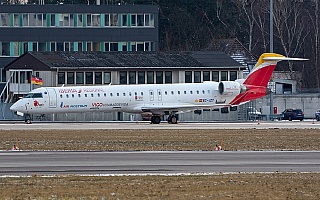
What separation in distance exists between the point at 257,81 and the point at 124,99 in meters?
9.89

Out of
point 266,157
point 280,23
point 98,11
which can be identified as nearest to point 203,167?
point 266,157

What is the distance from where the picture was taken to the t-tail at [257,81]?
202 feet

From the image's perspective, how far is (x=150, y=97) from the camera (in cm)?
6016

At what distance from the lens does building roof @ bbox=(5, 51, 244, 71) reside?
238 ft

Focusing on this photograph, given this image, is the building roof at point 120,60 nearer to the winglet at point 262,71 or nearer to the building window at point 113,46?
the building window at point 113,46

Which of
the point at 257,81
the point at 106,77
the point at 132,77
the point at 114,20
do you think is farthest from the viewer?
the point at 114,20

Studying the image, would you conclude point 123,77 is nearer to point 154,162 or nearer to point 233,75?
point 233,75

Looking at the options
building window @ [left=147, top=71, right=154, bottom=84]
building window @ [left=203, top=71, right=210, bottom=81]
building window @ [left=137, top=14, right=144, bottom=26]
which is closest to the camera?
building window @ [left=147, top=71, right=154, bottom=84]

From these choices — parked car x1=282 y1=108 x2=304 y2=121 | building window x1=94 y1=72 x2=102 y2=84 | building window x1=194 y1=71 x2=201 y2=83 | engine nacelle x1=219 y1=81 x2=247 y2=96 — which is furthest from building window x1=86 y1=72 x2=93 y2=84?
parked car x1=282 y1=108 x2=304 y2=121

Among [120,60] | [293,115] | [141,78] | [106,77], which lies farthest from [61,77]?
[293,115]

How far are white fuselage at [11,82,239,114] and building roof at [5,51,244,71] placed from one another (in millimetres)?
12536

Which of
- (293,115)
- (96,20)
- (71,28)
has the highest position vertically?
(96,20)

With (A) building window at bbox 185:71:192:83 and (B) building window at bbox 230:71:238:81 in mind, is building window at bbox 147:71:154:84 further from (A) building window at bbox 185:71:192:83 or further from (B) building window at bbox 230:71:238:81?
(B) building window at bbox 230:71:238:81


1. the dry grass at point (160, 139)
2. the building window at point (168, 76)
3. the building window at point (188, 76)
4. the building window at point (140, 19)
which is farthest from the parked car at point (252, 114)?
the dry grass at point (160, 139)
